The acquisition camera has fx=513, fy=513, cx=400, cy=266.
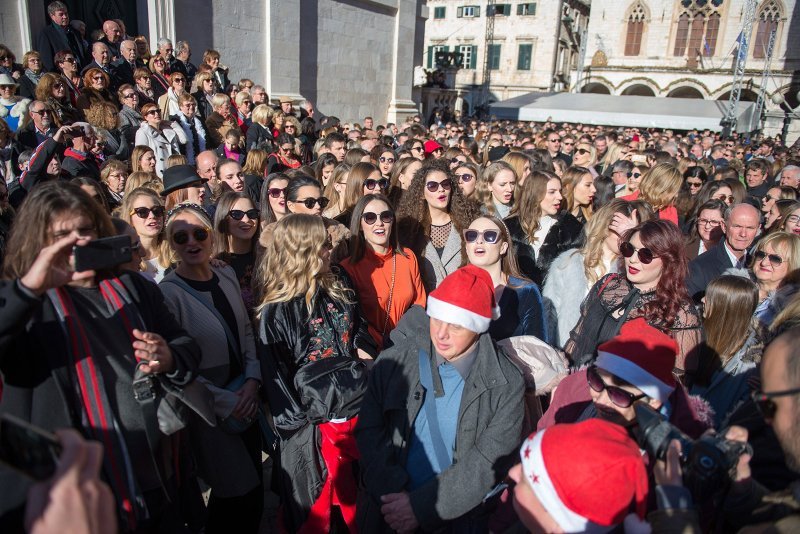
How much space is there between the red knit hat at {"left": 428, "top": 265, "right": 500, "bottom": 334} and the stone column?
16218mm

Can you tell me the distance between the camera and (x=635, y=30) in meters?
43.1

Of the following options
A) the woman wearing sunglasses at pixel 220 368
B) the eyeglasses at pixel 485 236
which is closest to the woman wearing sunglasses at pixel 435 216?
the eyeglasses at pixel 485 236

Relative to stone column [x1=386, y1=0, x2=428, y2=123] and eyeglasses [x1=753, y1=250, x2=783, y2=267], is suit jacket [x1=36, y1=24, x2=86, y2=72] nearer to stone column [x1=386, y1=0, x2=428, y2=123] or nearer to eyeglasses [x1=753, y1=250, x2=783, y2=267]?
eyeglasses [x1=753, y1=250, x2=783, y2=267]

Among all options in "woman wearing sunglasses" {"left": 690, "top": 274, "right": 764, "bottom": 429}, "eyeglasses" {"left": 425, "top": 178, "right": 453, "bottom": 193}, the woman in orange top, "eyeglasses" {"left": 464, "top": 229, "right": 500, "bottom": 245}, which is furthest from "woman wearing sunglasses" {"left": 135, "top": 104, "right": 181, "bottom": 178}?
"woman wearing sunglasses" {"left": 690, "top": 274, "right": 764, "bottom": 429}

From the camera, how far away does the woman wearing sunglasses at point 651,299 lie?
2848 mm

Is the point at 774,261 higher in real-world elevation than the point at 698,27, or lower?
lower

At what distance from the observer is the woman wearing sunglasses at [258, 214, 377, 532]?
2779 mm

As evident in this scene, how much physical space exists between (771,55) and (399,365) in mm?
48344

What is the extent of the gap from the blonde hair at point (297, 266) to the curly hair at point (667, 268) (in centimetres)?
179

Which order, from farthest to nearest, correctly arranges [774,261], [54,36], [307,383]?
1. [54,36]
2. [774,261]
3. [307,383]

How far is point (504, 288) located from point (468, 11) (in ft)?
154

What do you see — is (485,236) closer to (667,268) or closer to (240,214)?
(667,268)

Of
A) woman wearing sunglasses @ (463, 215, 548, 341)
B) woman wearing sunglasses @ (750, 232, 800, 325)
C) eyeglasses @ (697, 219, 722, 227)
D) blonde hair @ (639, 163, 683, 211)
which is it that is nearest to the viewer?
woman wearing sunglasses @ (463, 215, 548, 341)

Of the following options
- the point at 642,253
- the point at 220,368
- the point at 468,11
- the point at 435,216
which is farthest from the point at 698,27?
the point at 220,368
